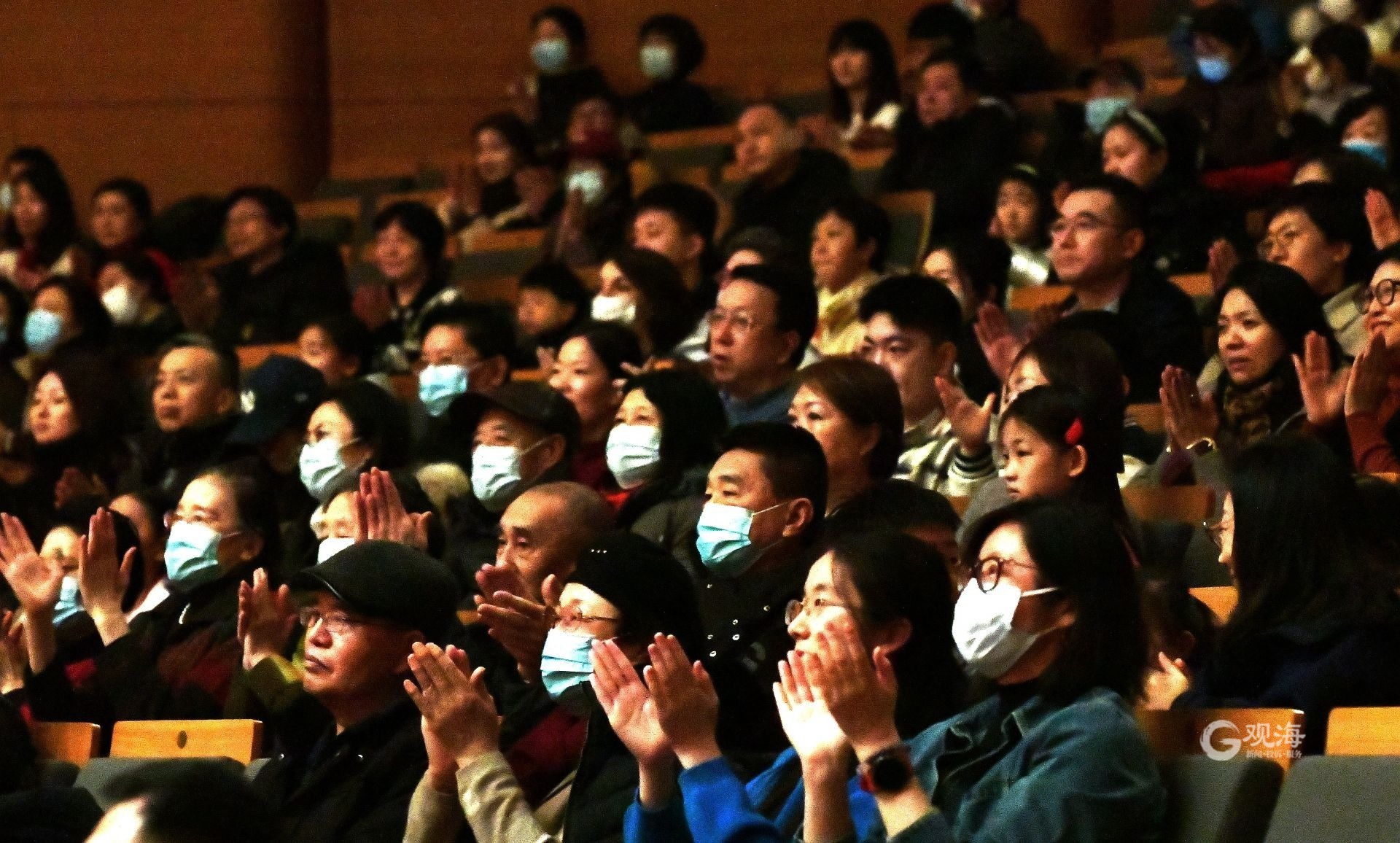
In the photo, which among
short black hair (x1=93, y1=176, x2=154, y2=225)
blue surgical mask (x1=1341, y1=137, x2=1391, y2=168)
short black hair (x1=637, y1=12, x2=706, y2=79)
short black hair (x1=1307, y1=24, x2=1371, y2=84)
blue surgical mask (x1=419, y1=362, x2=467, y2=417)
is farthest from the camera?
short black hair (x1=637, y1=12, x2=706, y2=79)

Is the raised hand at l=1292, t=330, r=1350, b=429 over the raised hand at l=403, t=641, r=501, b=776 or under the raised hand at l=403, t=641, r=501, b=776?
over

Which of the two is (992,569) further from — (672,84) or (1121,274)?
(672,84)

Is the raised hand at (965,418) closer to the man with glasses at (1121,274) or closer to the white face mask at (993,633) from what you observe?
the man with glasses at (1121,274)

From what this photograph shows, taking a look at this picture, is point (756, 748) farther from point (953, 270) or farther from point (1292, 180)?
point (1292, 180)

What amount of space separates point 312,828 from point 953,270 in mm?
2295

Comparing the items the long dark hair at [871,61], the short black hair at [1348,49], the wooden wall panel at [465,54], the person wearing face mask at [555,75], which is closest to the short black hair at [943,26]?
the long dark hair at [871,61]

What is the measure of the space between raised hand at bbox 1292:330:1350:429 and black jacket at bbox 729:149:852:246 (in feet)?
7.73

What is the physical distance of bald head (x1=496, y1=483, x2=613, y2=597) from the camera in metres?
3.45

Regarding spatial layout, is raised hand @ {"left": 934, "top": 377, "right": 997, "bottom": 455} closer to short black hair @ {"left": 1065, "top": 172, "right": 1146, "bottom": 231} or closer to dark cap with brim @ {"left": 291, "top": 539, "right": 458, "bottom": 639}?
short black hair @ {"left": 1065, "top": 172, "right": 1146, "bottom": 231}

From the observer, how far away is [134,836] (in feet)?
6.40

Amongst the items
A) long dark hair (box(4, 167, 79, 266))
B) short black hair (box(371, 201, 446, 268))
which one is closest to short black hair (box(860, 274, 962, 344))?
short black hair (box(371, 201, 446, 268))

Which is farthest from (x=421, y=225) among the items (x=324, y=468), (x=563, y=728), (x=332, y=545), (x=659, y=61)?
(x=563, y=728)

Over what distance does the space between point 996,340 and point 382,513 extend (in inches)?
48.5

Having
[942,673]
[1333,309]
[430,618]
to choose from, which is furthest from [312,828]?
[1333,309]
